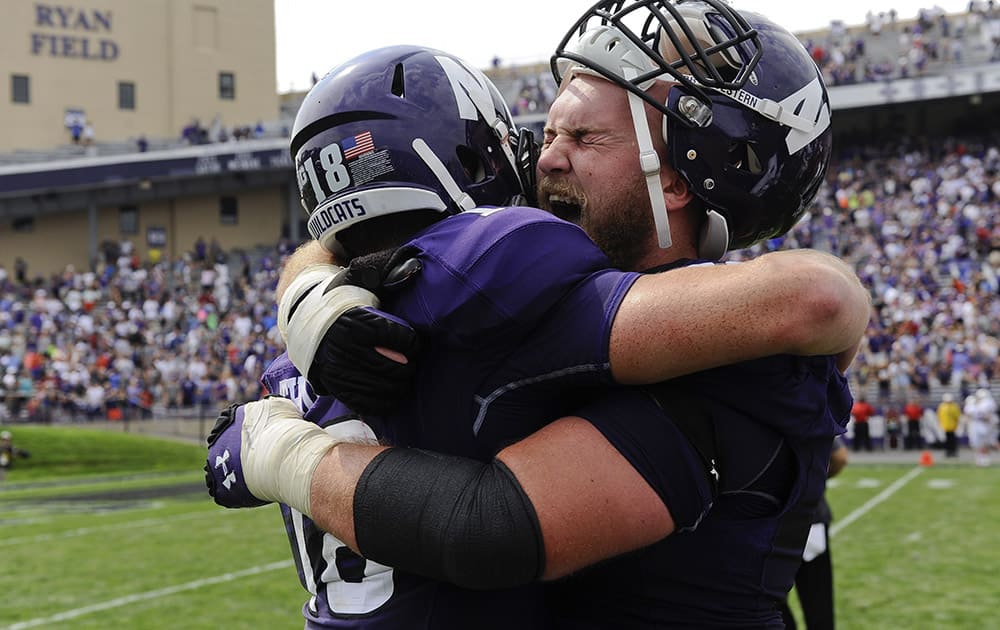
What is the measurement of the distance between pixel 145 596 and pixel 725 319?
8567 mm

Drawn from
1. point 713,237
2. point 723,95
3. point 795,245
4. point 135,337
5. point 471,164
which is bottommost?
point 135,337

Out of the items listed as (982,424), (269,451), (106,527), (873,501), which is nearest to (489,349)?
(269,451)

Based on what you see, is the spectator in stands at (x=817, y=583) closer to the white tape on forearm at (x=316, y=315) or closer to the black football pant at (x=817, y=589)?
the black football pant at (x=817, y=589)

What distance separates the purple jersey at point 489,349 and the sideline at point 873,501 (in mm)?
A: 10761

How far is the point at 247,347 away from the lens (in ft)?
97.1

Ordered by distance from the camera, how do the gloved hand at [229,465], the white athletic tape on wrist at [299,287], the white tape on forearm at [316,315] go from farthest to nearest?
the gloved hand at [229,465]
the white athletic tape on wrist at [299,287]
the white tape on forearm at [316,315]

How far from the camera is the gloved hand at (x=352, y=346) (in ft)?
5.59

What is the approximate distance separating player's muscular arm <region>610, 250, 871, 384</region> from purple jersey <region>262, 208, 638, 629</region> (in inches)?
1.7

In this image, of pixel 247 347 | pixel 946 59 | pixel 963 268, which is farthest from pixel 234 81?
pixel 963 268

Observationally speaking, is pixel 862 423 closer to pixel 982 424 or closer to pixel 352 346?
pixel 982 424

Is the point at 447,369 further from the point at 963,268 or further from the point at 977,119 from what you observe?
the point at 977,119

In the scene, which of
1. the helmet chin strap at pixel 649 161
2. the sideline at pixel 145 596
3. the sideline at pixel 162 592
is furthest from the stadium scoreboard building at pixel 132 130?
the helmet chin strap at pixel 649 161

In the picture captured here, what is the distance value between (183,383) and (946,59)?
24.9 meters

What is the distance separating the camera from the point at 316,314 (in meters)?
1.79
